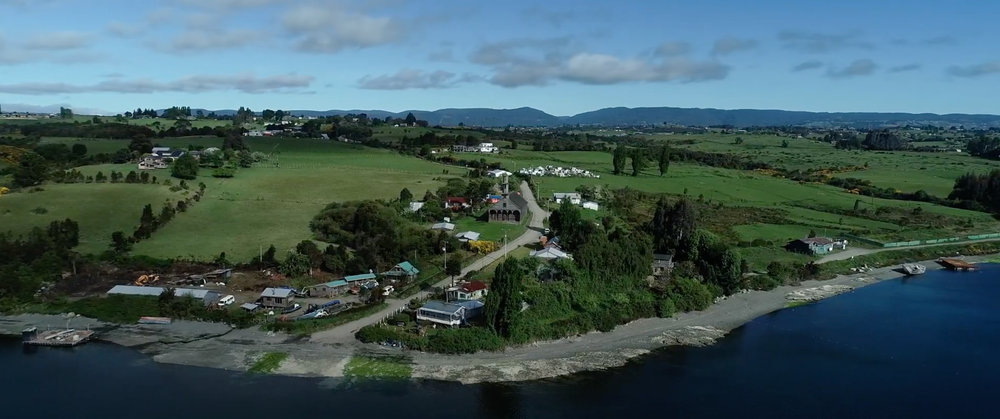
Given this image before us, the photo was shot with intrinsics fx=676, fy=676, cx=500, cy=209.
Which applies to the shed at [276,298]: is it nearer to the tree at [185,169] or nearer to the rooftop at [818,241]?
the tree at [185,169]

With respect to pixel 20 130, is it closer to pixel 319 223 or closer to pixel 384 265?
pixel 319 223

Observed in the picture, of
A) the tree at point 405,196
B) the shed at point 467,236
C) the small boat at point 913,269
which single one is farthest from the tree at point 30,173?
the small boat at point 913,269

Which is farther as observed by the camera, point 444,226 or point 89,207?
point 444,226

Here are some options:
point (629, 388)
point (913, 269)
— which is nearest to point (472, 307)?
point (629, 388)

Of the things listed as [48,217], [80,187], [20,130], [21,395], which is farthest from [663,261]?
[20,130]

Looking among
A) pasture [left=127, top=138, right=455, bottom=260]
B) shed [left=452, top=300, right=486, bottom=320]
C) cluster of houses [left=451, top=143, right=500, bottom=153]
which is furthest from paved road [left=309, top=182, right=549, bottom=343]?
cluster of houses [left=451, top=143, right=500, bottom=153]

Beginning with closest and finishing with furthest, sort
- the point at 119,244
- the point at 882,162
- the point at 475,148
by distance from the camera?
1. the point at 119,244
2. the point at 475,148
3. the point at 882,162

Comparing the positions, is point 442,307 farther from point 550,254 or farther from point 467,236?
point 467,236
